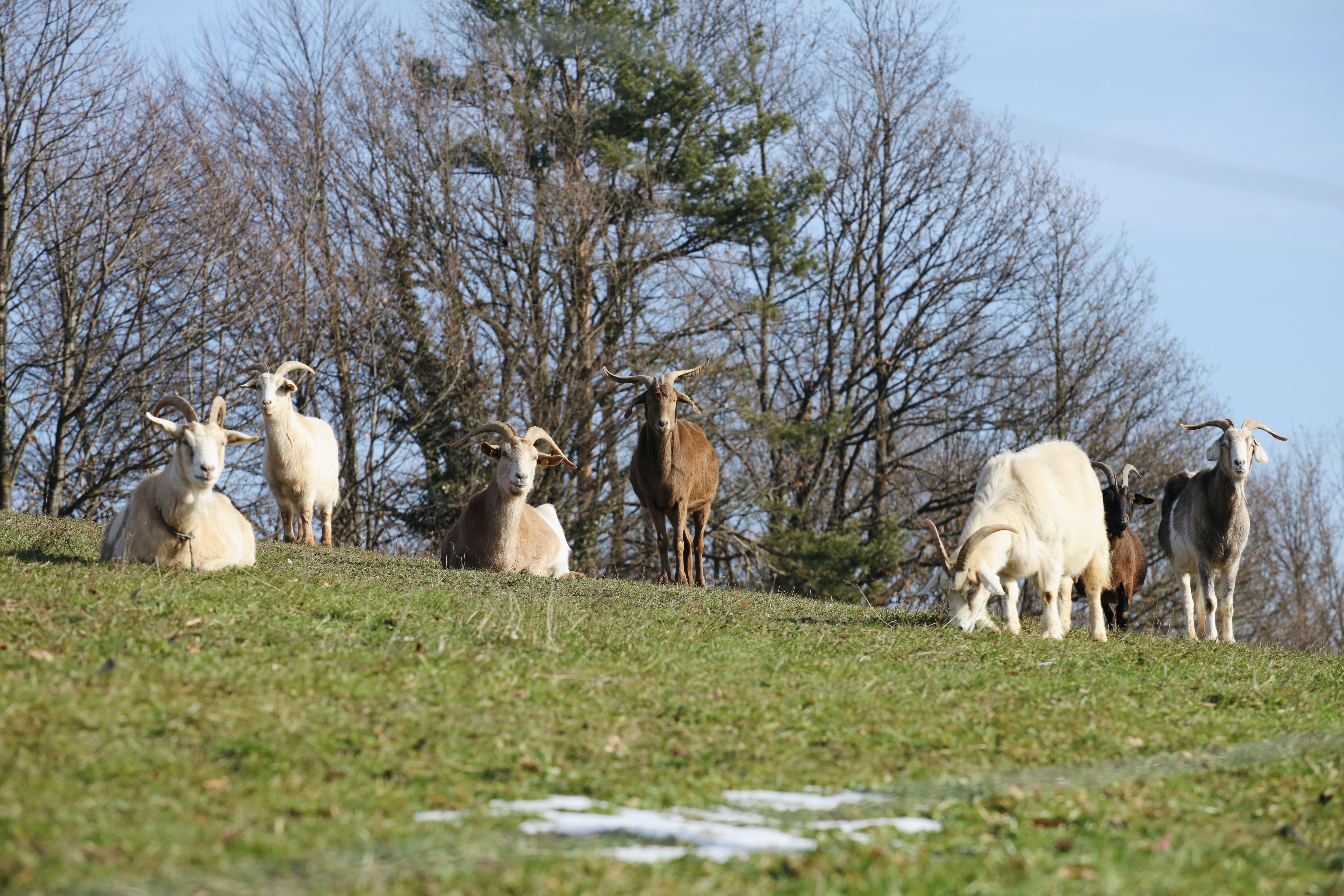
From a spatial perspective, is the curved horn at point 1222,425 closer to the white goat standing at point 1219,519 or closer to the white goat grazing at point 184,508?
the white goat standing at point 1219,519

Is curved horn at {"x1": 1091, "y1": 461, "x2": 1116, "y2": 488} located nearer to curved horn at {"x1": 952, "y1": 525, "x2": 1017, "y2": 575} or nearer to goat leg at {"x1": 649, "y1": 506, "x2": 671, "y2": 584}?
goat leg at {"x1": 649, "y1": 506, "x2": 671, "y2": 584}

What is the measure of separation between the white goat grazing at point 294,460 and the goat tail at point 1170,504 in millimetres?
10864

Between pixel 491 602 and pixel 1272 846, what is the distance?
5.95 metres

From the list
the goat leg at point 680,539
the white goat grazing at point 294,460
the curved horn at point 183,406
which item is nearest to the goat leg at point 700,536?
the goat leg at point 680,539

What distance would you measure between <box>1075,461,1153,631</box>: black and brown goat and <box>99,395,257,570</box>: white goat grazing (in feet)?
35.5

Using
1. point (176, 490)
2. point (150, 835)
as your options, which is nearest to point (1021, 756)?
point (150, 835)

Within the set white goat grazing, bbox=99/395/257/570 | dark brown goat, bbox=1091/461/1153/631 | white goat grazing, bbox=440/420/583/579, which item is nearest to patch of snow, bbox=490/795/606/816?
white goat grazing, bbox=99/395/257/570

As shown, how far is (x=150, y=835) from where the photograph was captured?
3785mm

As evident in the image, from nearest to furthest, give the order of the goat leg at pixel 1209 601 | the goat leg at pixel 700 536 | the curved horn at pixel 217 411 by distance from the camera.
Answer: the curved horn at pixel 217 411 < the goat leg at pixel 1209 601 < the goat leg at pixel 700 536

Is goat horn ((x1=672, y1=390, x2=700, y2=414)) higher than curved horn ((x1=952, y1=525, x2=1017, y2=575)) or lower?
higher

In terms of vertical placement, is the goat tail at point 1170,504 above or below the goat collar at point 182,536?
above

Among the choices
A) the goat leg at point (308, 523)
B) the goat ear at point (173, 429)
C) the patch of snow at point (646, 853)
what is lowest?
the patch of snow at point (646, 853)

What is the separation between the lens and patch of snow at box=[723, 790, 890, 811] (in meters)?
4.66

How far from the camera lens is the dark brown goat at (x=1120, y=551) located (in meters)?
16.1
